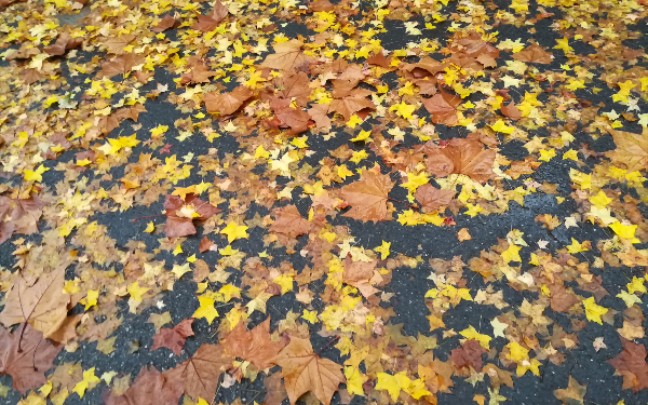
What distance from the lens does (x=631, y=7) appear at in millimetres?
4312

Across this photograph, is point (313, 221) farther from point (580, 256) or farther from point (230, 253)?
point (580, 256)

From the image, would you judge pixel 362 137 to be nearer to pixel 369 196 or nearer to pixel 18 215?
pixel 369 196

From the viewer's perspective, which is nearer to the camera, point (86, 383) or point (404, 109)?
point (86, 383)

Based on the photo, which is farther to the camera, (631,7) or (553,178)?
(631,7)

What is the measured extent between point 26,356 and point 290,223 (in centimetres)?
169

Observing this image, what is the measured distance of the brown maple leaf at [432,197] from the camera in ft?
9.93

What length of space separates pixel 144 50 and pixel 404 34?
2533mm

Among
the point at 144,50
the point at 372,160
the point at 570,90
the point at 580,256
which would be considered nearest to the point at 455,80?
the point at 570,90

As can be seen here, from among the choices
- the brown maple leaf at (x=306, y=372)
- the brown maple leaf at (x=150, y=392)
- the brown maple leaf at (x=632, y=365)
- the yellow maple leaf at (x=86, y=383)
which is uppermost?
the brown maple leaf at (x=632, y=365)

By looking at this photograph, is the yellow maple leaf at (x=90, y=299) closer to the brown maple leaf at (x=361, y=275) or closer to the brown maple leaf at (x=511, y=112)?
the brown maple leaf at (x=361, y=275)

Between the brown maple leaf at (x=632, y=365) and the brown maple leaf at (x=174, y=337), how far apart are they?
2.29m

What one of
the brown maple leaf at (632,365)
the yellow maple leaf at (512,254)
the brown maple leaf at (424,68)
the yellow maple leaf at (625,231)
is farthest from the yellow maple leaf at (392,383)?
the brown maple leaf at (424,68)

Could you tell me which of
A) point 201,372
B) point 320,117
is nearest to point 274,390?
point 201,372

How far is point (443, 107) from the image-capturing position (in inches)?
142
